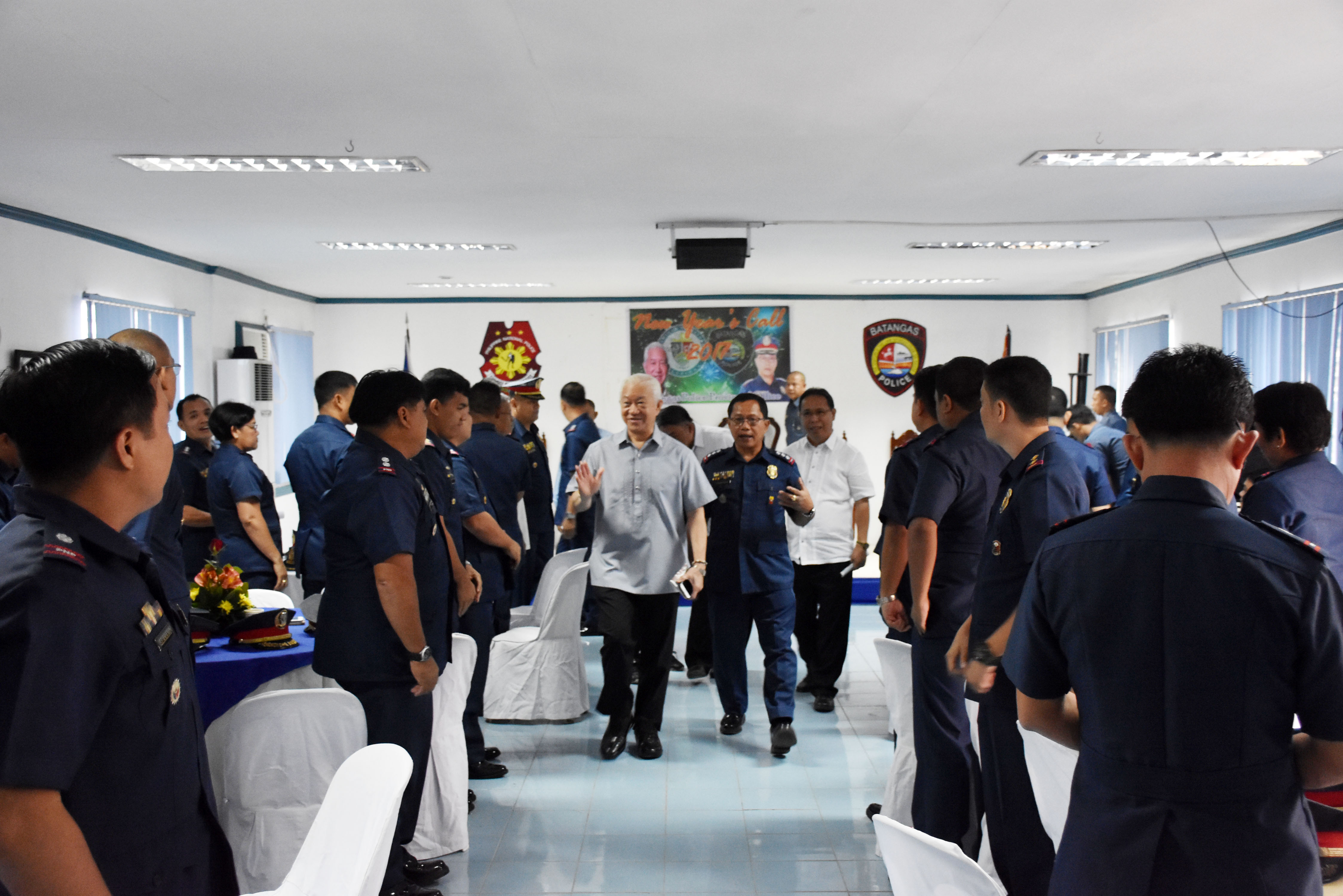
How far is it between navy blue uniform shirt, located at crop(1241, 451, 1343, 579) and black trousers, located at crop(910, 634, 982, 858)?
114 centimetres

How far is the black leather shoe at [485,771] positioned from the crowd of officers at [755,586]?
0.04 feet

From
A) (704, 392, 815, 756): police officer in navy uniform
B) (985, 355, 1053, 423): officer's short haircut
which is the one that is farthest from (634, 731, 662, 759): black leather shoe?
(985, 355, 1053, 423): officer's short haircut

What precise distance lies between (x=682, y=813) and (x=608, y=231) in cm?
450

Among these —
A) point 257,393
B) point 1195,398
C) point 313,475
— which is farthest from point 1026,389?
point 257,393

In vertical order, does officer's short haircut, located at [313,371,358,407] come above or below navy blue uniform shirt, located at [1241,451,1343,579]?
above

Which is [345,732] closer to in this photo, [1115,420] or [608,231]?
[608,231]

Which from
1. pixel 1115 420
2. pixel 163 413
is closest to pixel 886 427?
pixel 1115 420

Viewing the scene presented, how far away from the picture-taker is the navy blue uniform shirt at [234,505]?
472cm

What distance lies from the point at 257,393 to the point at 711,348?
17.5 ft

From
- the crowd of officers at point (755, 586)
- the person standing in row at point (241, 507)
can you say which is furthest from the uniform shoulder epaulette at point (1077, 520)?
the person standing in row at point (241, 507)

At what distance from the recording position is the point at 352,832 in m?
1.65

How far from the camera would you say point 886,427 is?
38.2 feet

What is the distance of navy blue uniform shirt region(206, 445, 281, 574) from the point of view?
4.72m

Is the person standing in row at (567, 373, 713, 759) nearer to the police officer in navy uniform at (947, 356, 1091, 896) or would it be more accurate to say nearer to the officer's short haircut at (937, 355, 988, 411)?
the officer's short haircut at (937, 355, 988, 411)
